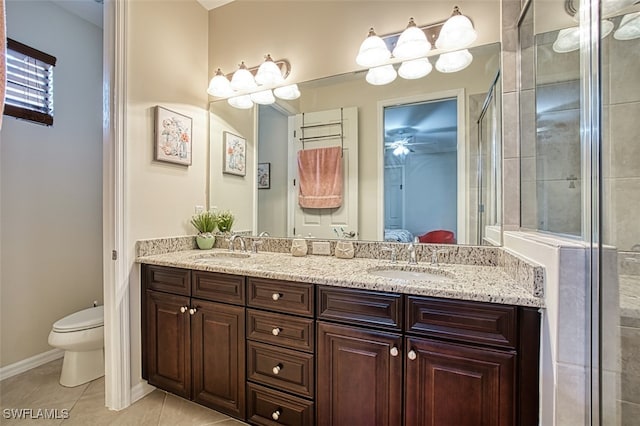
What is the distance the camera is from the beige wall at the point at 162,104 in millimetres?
1793

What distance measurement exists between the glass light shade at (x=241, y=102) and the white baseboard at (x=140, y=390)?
202 centimetres

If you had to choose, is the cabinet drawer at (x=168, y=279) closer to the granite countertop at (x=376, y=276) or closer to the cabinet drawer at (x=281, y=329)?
the granite countertop at (x=376, y=276)

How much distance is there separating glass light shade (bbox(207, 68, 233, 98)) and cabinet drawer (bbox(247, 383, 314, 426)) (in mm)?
2011

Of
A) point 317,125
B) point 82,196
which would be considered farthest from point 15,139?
point 317,125

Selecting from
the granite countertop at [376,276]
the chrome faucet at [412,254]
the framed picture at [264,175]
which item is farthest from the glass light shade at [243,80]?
the chrome faucet at [412,254]

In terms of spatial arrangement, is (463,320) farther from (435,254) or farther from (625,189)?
(625,189)

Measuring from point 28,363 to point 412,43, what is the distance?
11.0 ft

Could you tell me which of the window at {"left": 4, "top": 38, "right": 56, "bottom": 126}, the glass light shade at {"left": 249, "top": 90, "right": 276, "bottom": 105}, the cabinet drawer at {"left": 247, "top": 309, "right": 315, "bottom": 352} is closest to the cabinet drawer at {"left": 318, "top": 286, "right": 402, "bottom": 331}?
the cabinet drawer at {"left": 247, "top": 309, "right": 315, "bottom": 352}

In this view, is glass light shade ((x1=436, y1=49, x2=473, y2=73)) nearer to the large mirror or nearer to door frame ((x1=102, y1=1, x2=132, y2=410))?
the large mirror

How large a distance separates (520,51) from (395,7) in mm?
747

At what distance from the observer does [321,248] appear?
1926mm

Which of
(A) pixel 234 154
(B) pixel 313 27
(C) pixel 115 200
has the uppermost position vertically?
(B) pixel 313 27

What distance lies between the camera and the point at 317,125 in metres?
2.00

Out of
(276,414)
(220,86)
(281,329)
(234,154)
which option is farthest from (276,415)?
(220,86)
